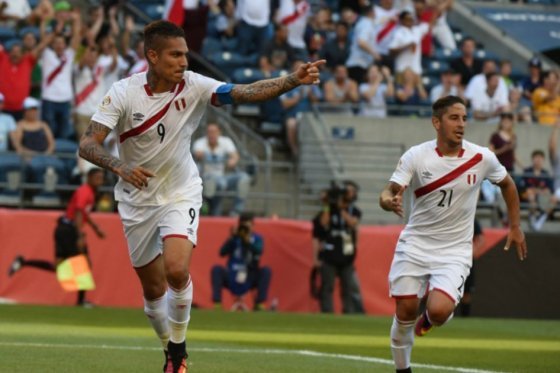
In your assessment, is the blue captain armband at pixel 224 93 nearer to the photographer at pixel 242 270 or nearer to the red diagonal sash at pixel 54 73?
the photographer at pixel 242 270

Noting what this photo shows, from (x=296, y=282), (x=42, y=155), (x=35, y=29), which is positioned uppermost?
(x=35, y=29)

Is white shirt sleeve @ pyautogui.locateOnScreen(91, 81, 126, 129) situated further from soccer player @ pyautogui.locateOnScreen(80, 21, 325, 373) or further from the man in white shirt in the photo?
the man in white shirt

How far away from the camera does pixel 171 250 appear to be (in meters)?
10.9

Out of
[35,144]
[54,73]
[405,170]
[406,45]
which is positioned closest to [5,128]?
[35,144]

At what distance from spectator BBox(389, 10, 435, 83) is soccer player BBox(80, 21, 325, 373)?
59.3 ft

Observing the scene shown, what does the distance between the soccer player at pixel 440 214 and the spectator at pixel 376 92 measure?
1613cm

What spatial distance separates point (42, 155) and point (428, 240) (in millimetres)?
13814

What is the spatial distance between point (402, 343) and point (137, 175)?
252cm

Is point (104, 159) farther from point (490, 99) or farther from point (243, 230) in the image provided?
point (490, 99)

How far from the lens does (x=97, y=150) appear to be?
1085cm

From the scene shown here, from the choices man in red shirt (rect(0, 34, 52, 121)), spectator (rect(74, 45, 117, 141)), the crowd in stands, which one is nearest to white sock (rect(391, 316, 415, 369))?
the crowd in stands

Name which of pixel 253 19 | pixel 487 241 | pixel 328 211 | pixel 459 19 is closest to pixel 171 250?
pixel 328 211

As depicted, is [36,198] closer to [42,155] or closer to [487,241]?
[42,155]

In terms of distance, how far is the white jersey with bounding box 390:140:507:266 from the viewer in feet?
38.0
